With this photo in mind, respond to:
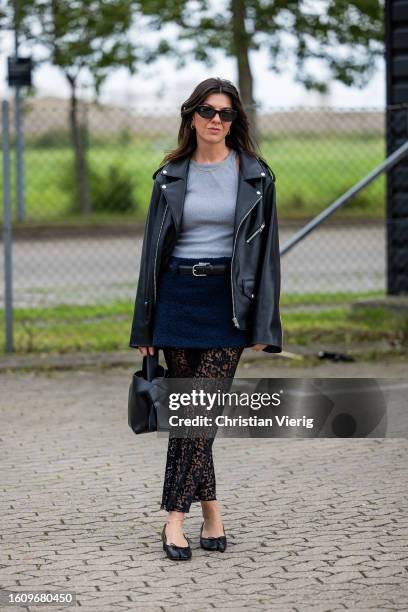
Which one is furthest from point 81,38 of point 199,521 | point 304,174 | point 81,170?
point 199,521

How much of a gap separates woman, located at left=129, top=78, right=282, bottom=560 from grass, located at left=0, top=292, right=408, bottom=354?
545cm

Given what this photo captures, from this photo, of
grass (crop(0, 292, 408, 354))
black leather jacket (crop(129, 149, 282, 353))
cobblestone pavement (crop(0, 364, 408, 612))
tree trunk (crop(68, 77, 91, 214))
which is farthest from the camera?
tree trunk (crop(68, 77, 91, 214))

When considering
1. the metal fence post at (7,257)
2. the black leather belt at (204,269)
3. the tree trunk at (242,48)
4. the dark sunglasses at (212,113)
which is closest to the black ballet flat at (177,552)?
the black leather belt at (204,269)

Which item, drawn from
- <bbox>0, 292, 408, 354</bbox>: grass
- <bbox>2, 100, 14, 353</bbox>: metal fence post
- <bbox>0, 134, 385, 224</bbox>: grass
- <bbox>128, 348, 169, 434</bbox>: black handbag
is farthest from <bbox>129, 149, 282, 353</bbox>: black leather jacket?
<bbox>0, 134, 385, 224</bbox>: grass

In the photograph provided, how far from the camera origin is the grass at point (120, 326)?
11297mm

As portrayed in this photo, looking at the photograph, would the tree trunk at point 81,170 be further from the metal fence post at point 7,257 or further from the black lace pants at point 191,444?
the black lace pants at point 191,444

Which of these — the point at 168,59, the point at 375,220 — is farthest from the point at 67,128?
the point at 375,220

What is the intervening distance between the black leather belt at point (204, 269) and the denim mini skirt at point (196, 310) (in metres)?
0.02

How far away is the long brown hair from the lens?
219 inches

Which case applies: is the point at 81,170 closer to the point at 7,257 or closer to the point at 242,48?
the point at 242,48

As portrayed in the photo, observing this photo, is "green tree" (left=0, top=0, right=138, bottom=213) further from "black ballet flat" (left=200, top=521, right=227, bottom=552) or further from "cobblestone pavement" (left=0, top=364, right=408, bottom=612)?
"black ballet flat" (left=200, top=521, right=227, bottom=552)

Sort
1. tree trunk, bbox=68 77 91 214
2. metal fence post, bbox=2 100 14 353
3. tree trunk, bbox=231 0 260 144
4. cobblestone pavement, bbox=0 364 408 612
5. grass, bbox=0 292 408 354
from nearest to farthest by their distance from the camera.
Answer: cobblestone pavement, bbox=0 364 408 612 < metal fence post, bbox=2 100 14 353 < grass, bbox=0 292 408 354 < tree trunk, bbox=68 77 91 214 < tree trunk, bbox=231 0 260 144

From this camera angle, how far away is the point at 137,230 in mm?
18453

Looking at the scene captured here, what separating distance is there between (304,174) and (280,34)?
679 centimetres
